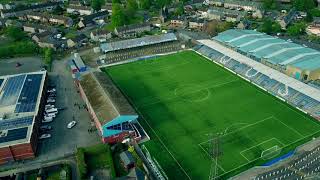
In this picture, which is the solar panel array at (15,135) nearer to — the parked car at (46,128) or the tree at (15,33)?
the parked car at (46,128)

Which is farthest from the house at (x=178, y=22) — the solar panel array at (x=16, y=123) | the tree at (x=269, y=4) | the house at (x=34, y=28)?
the solar panel array at (x=16, y=123)

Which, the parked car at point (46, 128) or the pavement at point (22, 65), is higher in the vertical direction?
the pavement at point (22, 65)

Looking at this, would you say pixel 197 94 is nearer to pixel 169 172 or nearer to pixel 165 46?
pixel 169 172

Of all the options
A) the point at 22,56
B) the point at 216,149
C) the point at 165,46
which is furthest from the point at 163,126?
the point at 22,56

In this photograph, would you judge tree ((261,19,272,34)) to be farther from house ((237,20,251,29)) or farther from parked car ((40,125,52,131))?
parked car ((40,125,52,131))

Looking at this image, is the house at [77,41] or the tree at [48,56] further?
the house at [77,41]

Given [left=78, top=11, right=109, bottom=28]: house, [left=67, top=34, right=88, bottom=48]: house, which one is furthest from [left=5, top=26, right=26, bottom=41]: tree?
[left=78, top=11, right=109, bottom=28]: house
